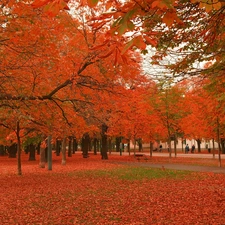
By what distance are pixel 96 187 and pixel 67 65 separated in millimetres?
5116

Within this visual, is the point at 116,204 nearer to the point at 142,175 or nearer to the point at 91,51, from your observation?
the point at 91,51

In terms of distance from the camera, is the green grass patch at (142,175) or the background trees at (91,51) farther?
the green grass patch at (142,175)

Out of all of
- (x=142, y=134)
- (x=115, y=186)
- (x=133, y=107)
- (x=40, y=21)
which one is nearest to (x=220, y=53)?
(x=40, y=21)

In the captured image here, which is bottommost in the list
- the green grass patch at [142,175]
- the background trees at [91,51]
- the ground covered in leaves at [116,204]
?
the ground covered in leaves at [116,204]

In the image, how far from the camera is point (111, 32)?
2717 mm

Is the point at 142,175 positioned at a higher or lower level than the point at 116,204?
higher

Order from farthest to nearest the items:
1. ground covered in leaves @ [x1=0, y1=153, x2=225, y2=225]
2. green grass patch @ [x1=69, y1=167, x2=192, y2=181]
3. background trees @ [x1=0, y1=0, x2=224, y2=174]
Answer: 1. green grass patch @ [x1=69, y1=167, x2=192, y2=181]
2. ground covered in leaves @ [x1=0, y1=153, x2=225, y2=225]
3. background trees @ [x1=0, y1=0, x2=224, y2=174]

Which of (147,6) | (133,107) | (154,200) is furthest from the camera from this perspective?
(133,107)

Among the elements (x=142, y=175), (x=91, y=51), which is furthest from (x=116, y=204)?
(x=142, y=175)

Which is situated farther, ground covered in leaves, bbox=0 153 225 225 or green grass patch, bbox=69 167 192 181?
green grass patch, bbox=69 167 192 181

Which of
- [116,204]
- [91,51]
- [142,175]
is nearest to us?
[91,51]

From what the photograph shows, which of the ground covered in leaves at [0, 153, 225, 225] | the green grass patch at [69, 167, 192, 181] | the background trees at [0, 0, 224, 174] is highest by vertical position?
the background trees at [0, 0, 224, 174]

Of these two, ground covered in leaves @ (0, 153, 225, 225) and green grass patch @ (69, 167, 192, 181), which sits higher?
green grass patch @ (69, 167, 192, 181)

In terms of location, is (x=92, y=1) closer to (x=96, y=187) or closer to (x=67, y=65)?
(x=67, y=65)
